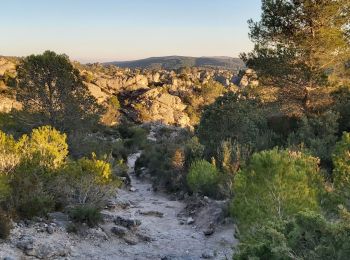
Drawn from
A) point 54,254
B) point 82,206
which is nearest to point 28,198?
point 82,206

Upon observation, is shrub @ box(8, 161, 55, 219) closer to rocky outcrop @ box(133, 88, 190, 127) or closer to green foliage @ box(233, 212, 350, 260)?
green foliage @ box(233, 212, 350, 260)

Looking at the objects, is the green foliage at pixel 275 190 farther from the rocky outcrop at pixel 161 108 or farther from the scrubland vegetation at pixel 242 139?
the rocky outcrop at pixel 161 108

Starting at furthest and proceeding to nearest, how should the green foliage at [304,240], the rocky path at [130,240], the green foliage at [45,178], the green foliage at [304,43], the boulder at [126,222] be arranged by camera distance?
the green foliage at [304,43] < the boulder at [126,222] < the green foliage at [45,178] < the rocky path at [130,240] < the green foliage at [304,240]

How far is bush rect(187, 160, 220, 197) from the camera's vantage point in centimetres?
1903

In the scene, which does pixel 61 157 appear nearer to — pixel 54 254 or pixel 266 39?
pixel 54 254

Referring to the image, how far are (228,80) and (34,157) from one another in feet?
268

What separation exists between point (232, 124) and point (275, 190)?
15.5 metres

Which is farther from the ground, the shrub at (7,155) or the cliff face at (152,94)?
the shrub at (7,155)

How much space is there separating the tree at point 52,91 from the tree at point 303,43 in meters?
11.3

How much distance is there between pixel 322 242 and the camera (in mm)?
4676

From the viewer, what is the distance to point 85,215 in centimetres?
1398

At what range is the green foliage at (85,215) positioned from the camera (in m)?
13.9

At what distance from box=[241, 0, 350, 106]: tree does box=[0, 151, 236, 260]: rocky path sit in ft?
32.8

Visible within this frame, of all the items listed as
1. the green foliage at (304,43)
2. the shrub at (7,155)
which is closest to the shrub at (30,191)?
the shrub at (7,155)
